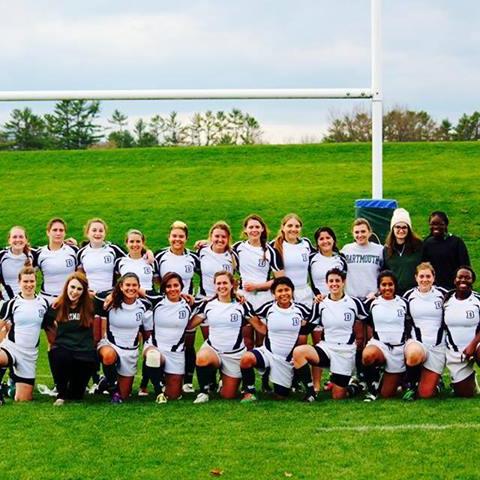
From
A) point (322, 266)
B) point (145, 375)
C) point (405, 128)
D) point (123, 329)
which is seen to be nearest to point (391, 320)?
point (322, 266)

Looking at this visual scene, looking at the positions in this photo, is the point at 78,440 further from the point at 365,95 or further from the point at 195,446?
the point at 365,95

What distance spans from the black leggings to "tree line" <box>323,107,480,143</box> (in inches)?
797

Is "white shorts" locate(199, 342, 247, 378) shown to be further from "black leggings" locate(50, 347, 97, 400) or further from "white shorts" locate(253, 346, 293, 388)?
"black leggings" locate(50, 347, 97, 400)

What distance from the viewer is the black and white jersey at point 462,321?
6246mm

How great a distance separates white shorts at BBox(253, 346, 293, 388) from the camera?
6.33m

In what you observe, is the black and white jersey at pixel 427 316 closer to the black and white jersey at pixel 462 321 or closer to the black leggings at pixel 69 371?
the black and white jersey at pixel 462 321

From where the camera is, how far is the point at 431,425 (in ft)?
17.7

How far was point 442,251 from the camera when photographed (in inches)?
267

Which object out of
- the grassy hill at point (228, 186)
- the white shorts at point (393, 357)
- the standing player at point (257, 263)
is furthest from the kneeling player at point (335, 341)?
the grassy hill at point (228, 186)

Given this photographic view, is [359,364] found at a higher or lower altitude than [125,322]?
lower

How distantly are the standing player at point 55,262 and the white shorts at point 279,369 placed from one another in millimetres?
1541

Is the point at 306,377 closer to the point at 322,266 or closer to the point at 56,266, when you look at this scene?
the point at 322,266

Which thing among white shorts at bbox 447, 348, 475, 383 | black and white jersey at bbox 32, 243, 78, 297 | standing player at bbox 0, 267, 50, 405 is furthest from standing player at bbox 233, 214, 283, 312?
standing player at bbox 0, 267, 50, 405

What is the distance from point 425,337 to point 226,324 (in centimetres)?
133
